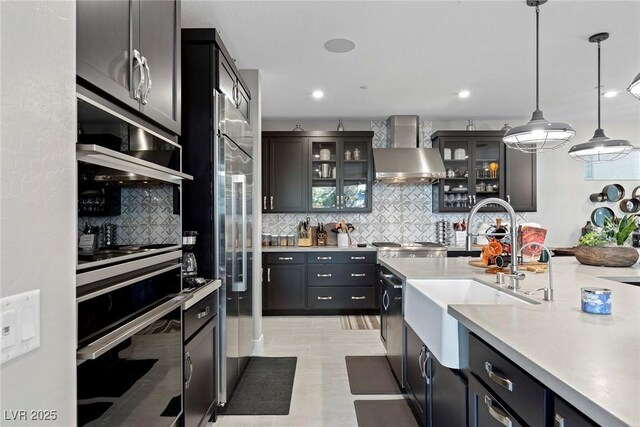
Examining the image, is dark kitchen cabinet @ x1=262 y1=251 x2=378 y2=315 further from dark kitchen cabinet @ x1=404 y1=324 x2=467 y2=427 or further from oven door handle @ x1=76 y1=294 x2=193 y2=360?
oven door handle @ x1=76 y1=294 x2=193 y2=360

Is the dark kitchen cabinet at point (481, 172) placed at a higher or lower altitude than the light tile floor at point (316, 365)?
higher

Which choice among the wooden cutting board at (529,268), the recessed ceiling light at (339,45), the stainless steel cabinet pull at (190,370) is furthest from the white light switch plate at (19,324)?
the recessed ceiling light at (339,45)

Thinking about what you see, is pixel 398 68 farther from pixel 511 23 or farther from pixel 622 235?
pixel 622 235

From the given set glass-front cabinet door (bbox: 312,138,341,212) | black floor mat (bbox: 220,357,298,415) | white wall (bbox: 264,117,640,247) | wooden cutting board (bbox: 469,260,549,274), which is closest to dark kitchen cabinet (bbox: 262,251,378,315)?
glass-front cabinet door (bbox: 312,138,341,212)

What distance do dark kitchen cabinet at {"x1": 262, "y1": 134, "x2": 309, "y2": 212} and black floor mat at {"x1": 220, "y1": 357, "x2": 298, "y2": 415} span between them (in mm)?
2268

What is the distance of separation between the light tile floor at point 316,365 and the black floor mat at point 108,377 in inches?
48.8

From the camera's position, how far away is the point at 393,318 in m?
2.68

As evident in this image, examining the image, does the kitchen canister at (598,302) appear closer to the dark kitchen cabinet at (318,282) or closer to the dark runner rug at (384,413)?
the dark runner rug at (384,413)

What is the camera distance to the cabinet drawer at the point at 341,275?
4.66 m

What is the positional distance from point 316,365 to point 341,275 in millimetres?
1668

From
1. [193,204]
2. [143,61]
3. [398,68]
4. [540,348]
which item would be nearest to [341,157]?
[398,68]

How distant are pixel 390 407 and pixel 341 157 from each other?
10.9 feet

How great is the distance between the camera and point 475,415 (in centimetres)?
129

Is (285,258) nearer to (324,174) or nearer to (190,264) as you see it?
(324,174)
